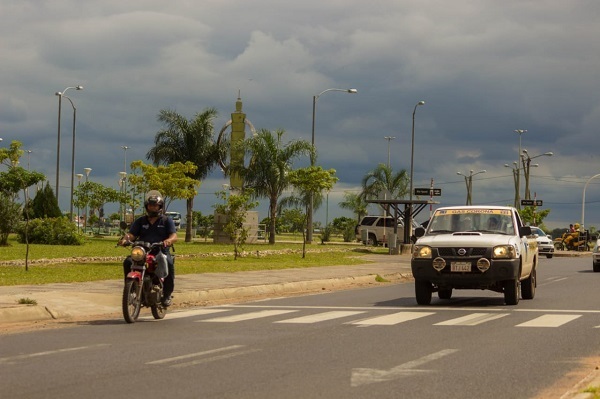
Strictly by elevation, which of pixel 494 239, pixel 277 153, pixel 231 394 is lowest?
pixel 231 394

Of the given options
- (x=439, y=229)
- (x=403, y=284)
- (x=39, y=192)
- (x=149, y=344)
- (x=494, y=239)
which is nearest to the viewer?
(x=149, y=344)

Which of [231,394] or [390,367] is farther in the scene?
[390,367]

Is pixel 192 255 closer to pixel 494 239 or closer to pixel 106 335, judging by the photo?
pixel 494 239

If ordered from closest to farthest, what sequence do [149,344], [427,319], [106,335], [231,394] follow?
[231,394] → [149,344] → [106,335] → [427,319]

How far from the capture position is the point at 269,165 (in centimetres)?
6150

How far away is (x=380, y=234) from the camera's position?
72.2 m

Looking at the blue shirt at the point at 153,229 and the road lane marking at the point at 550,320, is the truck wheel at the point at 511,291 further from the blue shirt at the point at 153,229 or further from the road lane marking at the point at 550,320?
the blue shirt at the point at 153,229

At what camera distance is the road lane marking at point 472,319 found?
15586 millimetres

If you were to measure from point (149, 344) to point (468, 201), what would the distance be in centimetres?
8470

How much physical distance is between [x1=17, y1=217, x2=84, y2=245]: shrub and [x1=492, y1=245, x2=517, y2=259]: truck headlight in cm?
3069

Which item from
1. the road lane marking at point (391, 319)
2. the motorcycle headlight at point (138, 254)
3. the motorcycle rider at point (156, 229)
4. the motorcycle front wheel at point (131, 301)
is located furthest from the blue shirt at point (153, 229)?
the road lane marking at point (391, 319)

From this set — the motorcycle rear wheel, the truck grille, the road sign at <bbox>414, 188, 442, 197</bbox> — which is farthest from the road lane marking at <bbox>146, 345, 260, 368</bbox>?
the road sign at <bbox>414, 188, 442, 197</bbox>

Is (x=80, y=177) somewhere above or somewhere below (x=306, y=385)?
above

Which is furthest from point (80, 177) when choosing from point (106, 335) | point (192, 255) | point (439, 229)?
point (106, 335)
